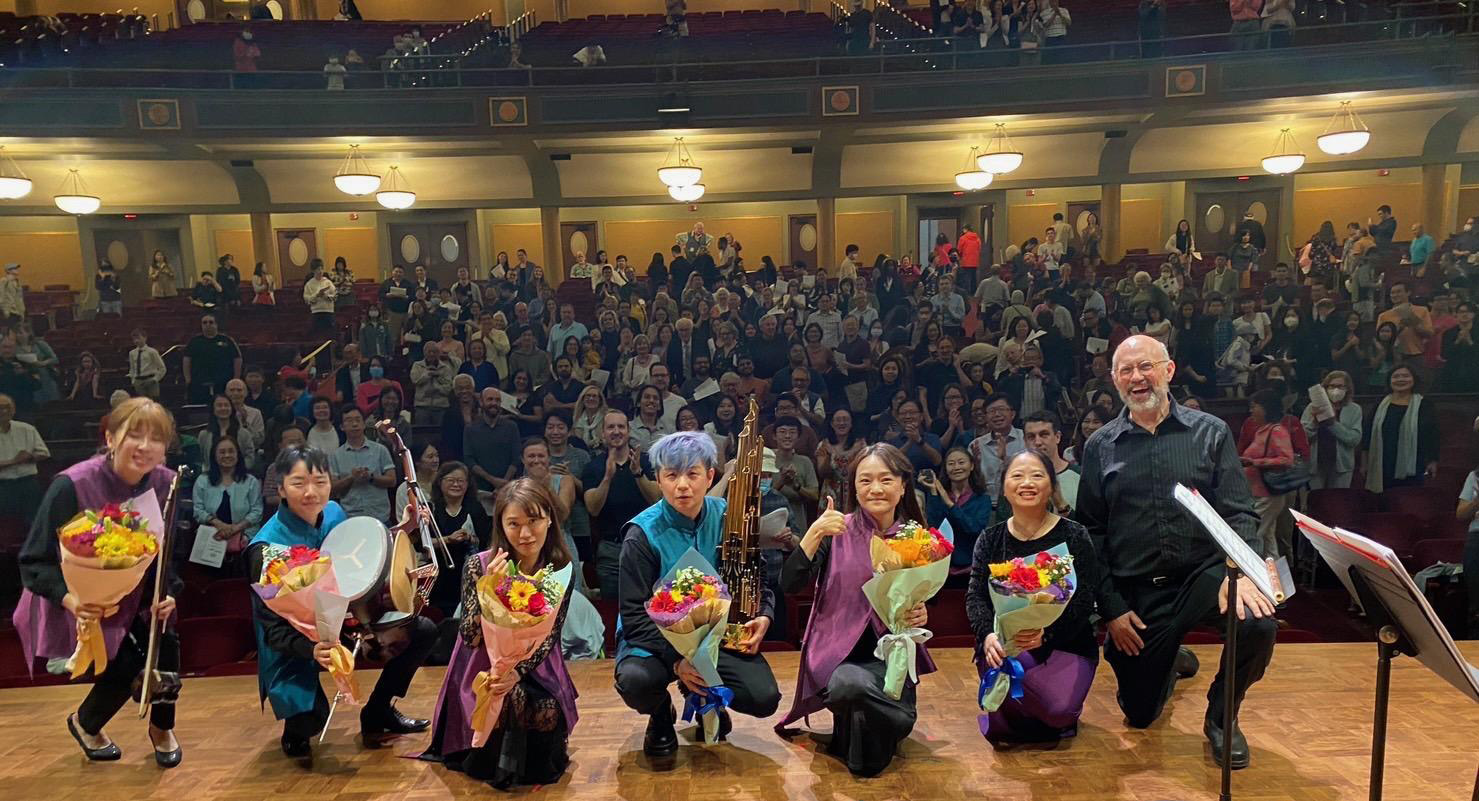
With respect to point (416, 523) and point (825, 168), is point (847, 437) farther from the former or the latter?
point (825, 168)

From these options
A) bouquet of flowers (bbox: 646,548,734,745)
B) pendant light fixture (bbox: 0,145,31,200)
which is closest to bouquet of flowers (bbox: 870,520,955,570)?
bouquet of flowers (bbox: 646,548,734,745)

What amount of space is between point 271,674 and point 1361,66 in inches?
466

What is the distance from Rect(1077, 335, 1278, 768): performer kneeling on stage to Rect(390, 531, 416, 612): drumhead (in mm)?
2412

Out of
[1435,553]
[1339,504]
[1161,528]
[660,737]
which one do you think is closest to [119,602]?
Answer: [660,737]

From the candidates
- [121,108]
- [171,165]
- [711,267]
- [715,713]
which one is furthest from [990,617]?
[171,165]

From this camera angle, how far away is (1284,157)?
11500 millimetres

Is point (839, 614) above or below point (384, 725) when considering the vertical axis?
above

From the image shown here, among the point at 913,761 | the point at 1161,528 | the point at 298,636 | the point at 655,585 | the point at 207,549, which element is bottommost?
the point at 913,761

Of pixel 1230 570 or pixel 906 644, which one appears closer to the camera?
pixel 1230 570

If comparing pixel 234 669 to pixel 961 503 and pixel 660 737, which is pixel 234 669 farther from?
pixel 961 503

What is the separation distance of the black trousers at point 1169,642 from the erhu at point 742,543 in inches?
50.6

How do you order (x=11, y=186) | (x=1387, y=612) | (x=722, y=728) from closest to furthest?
(x=1387, y=612) < (x=722, y=728) < (x=11, y=186)

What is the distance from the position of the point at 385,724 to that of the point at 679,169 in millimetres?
8573

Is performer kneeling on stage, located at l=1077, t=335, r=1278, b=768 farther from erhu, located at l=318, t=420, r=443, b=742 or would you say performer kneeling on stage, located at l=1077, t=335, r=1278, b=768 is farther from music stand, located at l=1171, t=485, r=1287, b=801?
erhu, located at l=318, t=420, r=443, b=742
